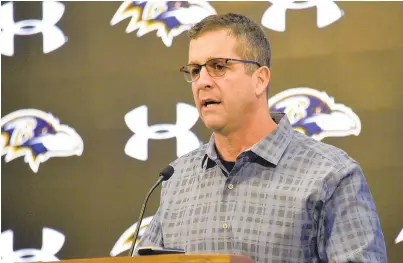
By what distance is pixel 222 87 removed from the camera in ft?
8.89

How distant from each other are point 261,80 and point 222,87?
193mm

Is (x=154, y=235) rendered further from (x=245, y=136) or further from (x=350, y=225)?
(x=350, y=225)

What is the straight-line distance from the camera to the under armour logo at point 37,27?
396 centimetres

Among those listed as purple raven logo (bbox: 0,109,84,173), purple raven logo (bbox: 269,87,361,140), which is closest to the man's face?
purple raven logo (bbox: 269,87,361,140)

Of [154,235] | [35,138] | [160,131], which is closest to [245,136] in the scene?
[154,235]

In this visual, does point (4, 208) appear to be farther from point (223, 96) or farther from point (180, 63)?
point (223, 96)

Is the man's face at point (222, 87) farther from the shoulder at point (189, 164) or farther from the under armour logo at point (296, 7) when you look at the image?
the under armour logo at point (296, 7)

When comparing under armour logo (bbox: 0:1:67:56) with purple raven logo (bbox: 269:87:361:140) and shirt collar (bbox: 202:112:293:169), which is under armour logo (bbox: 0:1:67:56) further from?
shirt collar (bbox: 202:112:293:169)

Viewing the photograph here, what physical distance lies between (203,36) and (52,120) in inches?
54.8

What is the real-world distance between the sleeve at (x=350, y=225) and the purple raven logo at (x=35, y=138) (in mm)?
1681

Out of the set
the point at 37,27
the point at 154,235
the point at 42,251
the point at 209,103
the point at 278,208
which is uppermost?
the point at 37,27

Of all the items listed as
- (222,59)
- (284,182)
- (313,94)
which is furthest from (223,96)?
(313,94)

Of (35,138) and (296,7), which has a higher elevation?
(296,7)

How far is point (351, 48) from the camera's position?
3.57 m
